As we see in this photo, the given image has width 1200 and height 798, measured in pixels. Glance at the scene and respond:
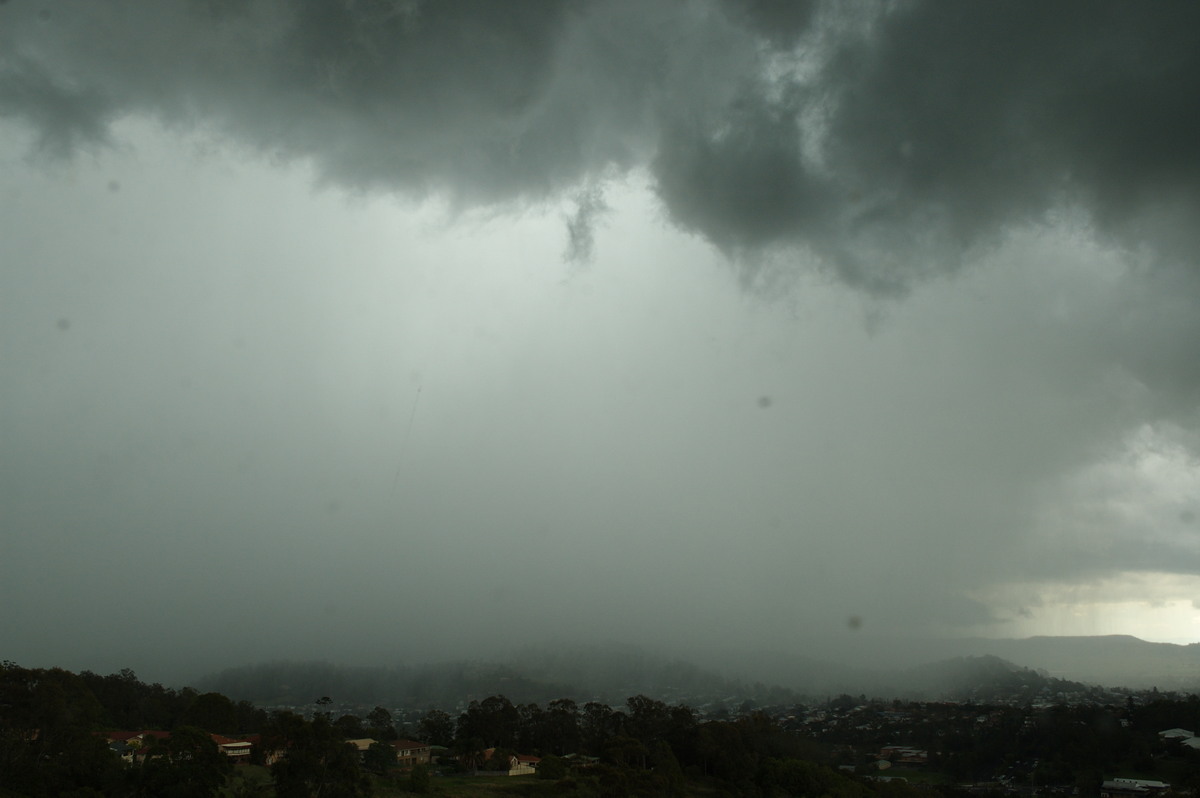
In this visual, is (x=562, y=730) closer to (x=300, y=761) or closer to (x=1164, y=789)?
(x=300, y=761)

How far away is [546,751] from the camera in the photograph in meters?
78.6

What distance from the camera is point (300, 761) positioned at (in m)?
35.2

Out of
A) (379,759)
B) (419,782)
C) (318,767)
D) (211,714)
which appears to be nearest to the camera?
(318,767)

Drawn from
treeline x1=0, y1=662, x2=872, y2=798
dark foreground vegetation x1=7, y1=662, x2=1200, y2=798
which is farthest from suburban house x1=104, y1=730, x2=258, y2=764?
treeline x1=0, y1=662, x2=872, y2=798

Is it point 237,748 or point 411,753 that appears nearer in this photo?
point 237,748

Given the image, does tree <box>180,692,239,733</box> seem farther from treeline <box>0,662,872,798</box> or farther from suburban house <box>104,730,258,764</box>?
suburban house <box>104,730,258,764</box>

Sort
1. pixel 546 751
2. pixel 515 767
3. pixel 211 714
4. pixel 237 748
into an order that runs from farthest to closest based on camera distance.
Result: pixel 546 751
pixel 211 714
pixel 515 767
pixel 237 748

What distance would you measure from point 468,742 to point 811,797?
30.4 meters

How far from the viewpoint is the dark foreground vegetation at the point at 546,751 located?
3706cm

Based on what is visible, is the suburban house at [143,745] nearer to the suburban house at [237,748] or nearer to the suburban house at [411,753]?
the suburban house at [237,748]

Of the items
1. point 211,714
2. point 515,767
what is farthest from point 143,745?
point 515,767

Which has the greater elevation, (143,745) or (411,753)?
(143,745)

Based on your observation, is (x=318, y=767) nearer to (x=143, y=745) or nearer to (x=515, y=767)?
(x=143, y=745)

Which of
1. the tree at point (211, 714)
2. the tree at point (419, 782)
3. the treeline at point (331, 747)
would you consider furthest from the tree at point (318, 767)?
the tree at point (211, 714)
